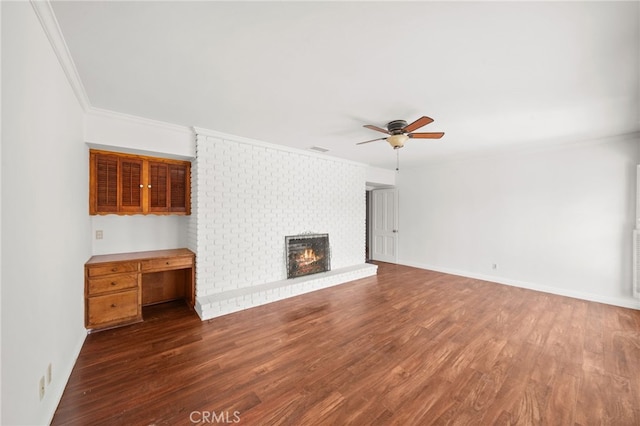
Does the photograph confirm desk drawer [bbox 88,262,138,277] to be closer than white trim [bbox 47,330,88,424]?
No

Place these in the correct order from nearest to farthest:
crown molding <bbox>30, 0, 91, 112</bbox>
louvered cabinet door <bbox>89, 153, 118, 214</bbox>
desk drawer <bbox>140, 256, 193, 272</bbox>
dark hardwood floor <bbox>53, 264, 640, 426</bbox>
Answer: crown molding <bbox>30, 0, 91, 112</bbox> < dark hardwood floor <bbox>53, 264, 640, 426</bbox> < louvered cabinet door <bbox>89, 153, 118, 214</bbox> < desk drawer <bbox>140, 256, 193, 272</bbox>

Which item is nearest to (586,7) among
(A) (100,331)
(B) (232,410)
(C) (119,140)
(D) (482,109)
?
(D) (482,109)

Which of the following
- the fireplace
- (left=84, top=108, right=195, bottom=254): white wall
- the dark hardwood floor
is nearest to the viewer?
the dark hardwood floor

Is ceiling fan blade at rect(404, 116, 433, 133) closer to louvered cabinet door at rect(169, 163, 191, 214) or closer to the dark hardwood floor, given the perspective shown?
the dark hardwood floor

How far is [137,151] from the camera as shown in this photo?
328cm

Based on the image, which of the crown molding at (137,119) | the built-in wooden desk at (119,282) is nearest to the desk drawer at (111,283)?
the built-in wooden desk at (119,282)

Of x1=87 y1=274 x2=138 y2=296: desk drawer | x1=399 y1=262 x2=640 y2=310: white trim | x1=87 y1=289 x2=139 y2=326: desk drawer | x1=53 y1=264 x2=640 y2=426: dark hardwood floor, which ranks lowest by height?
x1=53 y1=264 x2=640 y2=426: dark hardwood floor

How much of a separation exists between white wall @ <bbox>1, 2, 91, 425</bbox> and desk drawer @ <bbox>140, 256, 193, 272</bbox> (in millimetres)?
900

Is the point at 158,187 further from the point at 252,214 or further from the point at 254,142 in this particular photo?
the point at 254,142

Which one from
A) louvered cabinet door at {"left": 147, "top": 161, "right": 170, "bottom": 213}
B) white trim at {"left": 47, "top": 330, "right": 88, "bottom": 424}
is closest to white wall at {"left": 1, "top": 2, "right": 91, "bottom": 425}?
white trim at {"left": 47, "top": 330, "right": 88, "bottom": 424}

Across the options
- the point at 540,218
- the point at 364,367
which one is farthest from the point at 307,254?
the point at 540,218

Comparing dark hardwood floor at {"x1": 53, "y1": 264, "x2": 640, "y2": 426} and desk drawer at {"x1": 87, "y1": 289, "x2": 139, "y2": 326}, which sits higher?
desk drawer at {"x1": 87, "y1": 289, "x2": 139, "y2": 326}

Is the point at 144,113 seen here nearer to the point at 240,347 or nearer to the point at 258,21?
the point at 258,21

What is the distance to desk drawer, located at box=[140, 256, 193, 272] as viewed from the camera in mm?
3186
